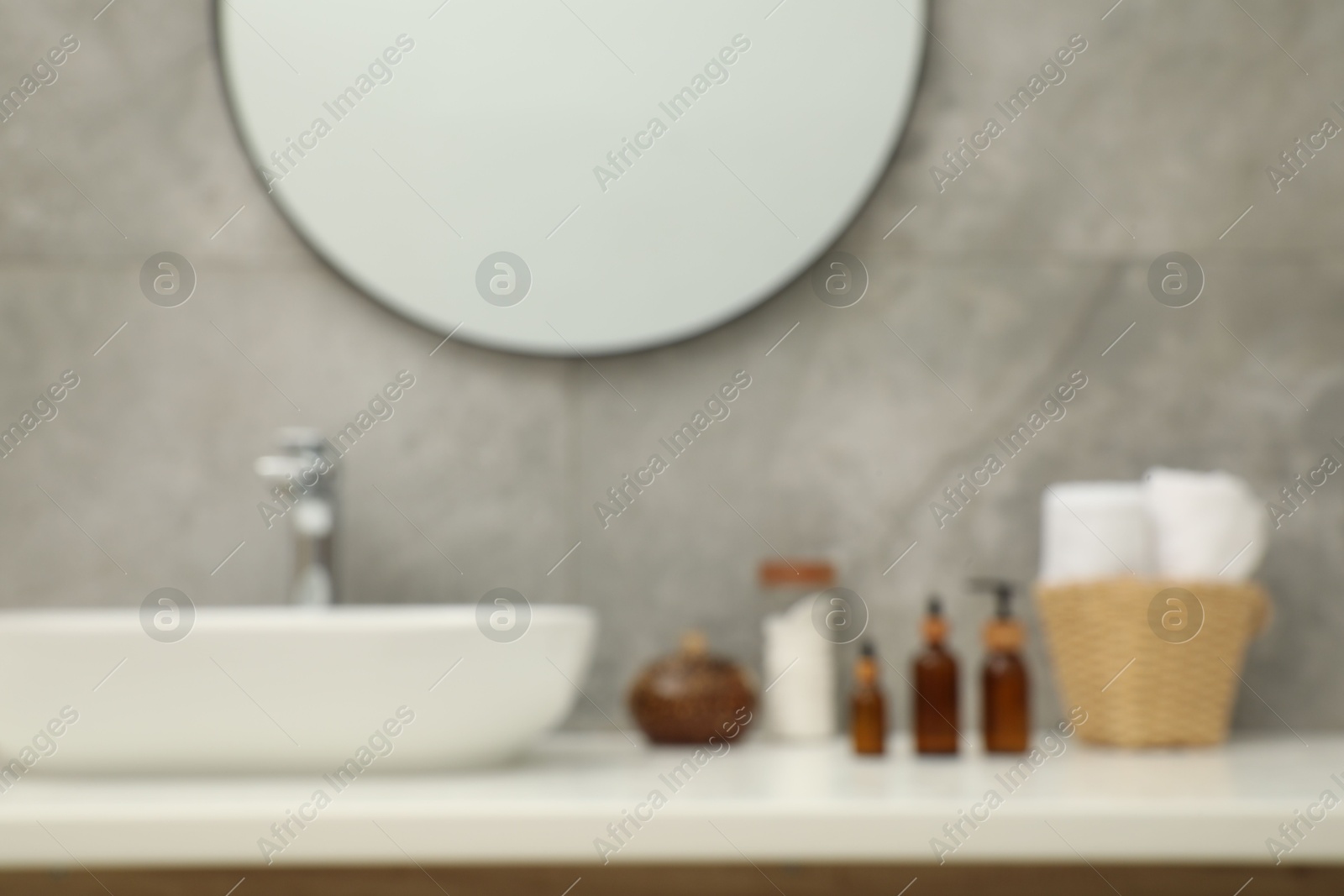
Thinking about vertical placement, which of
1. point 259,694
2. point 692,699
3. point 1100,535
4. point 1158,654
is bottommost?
point 1158,654

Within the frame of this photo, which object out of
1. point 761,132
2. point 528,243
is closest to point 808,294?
point 761,132

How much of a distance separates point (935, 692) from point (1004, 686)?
7 cm

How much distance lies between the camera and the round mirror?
52.1 inches

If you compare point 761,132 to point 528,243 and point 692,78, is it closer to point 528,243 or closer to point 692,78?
point 692,78

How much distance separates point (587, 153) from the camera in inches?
52.1

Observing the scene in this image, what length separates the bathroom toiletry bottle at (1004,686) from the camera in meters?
1.07

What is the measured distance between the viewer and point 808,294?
134cm

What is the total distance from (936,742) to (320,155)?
37.0 inches

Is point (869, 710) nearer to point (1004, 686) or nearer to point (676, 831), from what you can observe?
point (1004, 686)

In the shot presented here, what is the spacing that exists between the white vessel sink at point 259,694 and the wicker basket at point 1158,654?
0.56 meters

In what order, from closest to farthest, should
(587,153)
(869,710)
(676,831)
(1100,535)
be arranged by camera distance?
1. (676,831)
2. (869,710)
3. (1100,535)
4. (587,153)

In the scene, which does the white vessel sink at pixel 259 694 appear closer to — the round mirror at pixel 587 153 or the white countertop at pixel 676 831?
the white countertop at pixel 676 831

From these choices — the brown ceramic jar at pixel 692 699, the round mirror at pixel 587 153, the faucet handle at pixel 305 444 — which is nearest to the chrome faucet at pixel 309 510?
the faucet handle at pixel 305 444

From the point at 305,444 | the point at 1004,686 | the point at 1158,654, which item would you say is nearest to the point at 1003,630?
the point at 1004,686
